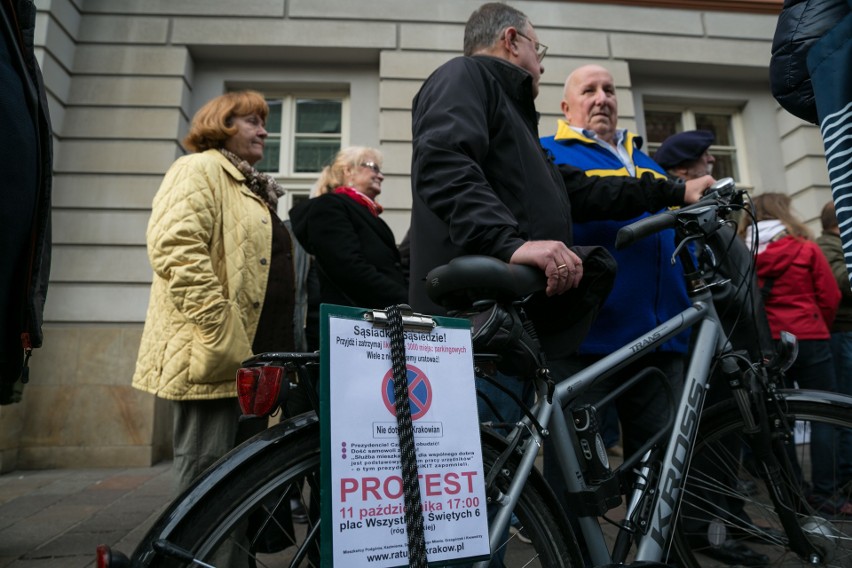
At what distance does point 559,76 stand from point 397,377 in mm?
5937

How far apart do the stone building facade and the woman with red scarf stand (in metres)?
2.65

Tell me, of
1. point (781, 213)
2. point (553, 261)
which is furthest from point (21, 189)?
point (781, 213)

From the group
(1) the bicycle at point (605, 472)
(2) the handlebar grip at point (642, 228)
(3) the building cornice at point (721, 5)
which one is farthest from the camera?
(3) the building cornice at point (721, 5)

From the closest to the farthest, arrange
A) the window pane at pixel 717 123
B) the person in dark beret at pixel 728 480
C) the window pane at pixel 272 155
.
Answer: the person in dark beret at pixel 728 480 → the window pane at pixel 272 155 → the window pane at pixel 717 123

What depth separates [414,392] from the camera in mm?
1142

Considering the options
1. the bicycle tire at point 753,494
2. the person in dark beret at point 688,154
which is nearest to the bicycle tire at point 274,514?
the bicycle tire at point 753,494

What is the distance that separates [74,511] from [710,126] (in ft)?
24.6

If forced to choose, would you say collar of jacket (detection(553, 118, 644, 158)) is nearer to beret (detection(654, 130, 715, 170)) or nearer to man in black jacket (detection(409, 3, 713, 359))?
man in black jacket (detection(409, 3, 713, 359))

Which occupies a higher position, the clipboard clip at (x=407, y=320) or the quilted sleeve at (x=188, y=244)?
the quilted sleeve at (x=188, y=244)

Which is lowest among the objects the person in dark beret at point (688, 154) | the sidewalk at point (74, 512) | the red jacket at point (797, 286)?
the sidewalk at point (74, 512)

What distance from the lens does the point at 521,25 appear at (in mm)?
2012

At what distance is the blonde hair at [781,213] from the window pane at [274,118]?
4.82 meters

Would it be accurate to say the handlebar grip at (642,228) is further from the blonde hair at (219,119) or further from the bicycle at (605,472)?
the blonde hair at (219,119)

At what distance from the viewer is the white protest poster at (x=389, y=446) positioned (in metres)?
1.03
